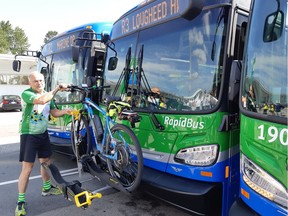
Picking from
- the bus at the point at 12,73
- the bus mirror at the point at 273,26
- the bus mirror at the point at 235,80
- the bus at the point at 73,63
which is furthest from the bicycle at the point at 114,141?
the bus at the point at 12,73

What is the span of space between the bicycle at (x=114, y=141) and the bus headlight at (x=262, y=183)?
116 centimetres

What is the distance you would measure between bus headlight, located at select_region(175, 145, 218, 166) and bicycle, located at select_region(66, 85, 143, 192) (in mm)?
445

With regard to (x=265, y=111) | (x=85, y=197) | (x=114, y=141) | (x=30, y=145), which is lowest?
(x=85, y=197)

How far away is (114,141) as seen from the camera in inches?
137

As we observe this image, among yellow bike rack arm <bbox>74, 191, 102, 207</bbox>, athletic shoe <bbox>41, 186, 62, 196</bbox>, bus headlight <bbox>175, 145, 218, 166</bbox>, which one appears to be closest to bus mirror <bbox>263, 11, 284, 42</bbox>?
bus headlight <bbox>175, 145, 218, 166</bbox>

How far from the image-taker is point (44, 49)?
269 inches

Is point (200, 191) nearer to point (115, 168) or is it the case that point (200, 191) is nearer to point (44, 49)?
point (115, 168)

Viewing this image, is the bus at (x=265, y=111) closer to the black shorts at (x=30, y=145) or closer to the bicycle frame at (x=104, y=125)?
the bicycle frame at (x=104, y=125)

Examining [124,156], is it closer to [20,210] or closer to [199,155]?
A: [199,155]

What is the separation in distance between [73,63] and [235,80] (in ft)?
12.4

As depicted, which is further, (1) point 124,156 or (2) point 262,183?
(1) point 124,156

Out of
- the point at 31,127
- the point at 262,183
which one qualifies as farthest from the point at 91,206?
the point at 262,183

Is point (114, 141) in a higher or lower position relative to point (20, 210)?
higher

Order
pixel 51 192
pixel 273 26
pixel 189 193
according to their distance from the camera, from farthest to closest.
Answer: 1. pixel 51 192
2. pixel 189 193
3. pixel 273 26
